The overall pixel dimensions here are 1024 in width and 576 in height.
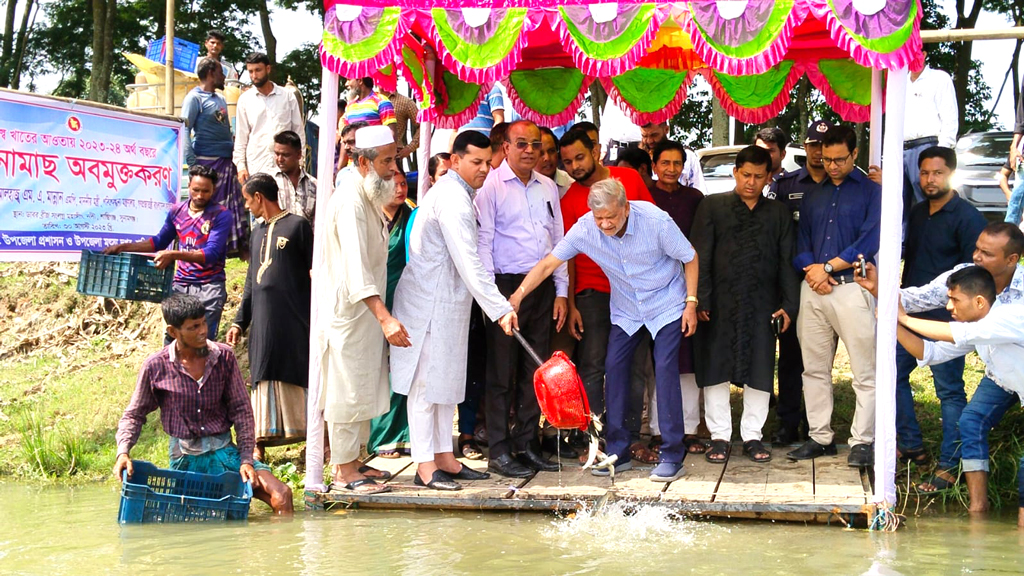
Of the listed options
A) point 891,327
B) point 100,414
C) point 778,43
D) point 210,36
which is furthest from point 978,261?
point 210,36

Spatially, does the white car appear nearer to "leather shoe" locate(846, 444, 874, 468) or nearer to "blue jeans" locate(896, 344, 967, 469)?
"blue jeans" locate(896, 344, 967, 469)

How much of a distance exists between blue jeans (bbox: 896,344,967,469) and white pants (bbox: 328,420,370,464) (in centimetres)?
342

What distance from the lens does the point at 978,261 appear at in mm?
5832

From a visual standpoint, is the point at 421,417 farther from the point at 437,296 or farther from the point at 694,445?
the point at 694,445

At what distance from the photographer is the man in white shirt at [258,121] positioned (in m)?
9.43

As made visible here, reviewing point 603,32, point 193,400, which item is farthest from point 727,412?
point 193,400

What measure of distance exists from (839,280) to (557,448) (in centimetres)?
213

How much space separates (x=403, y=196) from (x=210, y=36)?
5091mm

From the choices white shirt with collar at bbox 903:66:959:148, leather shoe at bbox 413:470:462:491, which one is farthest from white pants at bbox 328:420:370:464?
white shirt with collar at bbox 903:66:959:148

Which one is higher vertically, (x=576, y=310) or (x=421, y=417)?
(x=576, y=310)

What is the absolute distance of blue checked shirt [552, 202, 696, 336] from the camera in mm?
6336

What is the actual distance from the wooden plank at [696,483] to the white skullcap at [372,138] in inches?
103

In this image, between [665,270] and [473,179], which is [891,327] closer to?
[665,270]

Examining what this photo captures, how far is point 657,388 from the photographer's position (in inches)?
252
